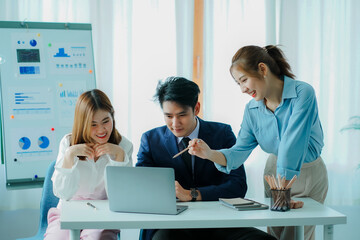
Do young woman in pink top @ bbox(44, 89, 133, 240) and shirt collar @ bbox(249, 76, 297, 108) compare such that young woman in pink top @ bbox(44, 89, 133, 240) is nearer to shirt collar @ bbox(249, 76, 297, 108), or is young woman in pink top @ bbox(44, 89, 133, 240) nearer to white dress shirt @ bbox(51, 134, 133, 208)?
white dress shirt @ bbox(51, 134, 133, 208)

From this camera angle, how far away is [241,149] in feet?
7.38

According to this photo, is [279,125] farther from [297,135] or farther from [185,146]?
[185,146]

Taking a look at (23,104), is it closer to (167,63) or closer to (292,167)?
(167,63)

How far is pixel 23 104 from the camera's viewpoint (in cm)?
299

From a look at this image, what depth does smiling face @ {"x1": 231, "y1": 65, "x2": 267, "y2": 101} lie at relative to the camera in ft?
6.68

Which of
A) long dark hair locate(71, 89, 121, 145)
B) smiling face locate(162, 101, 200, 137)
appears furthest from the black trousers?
→ long dark hair locate(71, 89, 121, 145)

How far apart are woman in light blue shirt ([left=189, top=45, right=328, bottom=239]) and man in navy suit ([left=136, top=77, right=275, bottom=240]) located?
5.8 inches

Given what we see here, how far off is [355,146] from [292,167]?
75.5 inches

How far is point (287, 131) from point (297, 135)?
0.06 metres

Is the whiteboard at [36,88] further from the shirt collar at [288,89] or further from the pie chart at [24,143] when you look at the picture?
the shirt collar at [288,89]

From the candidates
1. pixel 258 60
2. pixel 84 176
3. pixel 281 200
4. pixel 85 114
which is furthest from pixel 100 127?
pixel 281 200

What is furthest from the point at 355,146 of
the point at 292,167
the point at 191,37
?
the point at 292,167

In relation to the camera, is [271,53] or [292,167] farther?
[271,53]

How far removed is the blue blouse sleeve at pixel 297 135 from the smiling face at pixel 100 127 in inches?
35.3
